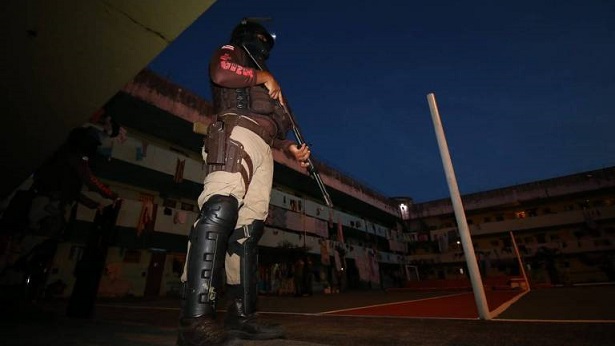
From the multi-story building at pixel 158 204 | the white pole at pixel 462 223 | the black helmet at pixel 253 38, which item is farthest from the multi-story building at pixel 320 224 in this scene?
the black helmet at pixel 253 38

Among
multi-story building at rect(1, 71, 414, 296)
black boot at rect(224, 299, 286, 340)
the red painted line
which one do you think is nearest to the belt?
black boot at rect(224, 299, 286, 340)

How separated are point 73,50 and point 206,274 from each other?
154 centimetres

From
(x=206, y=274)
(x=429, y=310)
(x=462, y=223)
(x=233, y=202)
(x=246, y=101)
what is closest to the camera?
(x=206, y=274)

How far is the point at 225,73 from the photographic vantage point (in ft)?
5.63

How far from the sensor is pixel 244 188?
1.53m

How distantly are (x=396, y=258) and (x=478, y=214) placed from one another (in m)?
8.68

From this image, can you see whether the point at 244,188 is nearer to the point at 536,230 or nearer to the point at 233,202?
the point at 233,202

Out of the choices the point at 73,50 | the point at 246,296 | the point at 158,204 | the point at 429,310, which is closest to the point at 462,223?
the point at 429,310

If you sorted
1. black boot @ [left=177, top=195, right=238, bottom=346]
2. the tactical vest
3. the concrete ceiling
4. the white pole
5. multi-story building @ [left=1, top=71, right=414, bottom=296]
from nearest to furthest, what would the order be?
black boot @ [left=177, top=195, right=238, bottom=346] < the concrete ceiling < the tactical vest < the white pole < multi-story building @ [left=1, top=71, right=414, bottom=296]

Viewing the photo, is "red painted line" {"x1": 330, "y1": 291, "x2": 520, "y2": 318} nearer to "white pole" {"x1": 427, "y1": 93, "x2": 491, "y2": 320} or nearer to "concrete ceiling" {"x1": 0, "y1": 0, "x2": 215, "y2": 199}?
"white pole" {"x1": 427, "y1": 93, "x2": 491, "y2": 320}

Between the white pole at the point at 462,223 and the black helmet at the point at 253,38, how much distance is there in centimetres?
144

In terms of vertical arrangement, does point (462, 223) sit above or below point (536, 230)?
below

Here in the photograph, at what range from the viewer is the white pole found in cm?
204

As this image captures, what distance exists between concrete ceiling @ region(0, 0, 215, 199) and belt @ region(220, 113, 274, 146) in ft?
1.69
